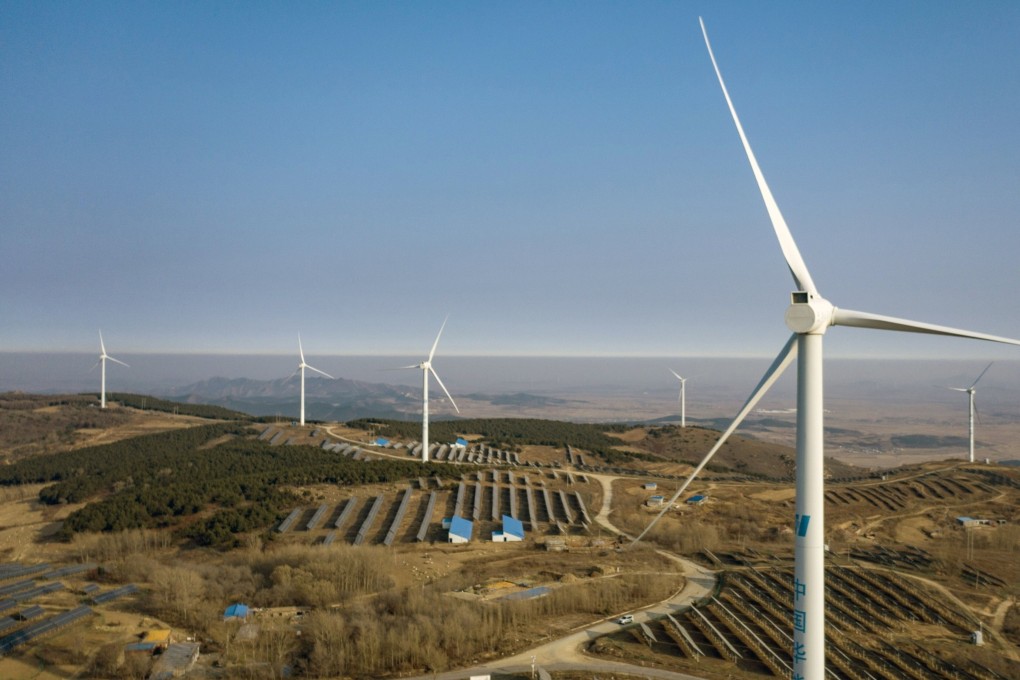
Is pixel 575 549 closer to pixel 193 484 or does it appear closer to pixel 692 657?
pixel 692 657

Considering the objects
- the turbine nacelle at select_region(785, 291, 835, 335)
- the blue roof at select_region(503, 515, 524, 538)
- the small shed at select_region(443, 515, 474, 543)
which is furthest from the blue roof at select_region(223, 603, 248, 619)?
the turbine nacelle at select_region(785, 291, 835, 335)

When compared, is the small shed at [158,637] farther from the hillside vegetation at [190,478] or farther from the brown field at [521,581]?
the hillside vegetation at [190,478]

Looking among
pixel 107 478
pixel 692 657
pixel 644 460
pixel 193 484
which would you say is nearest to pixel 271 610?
pixel 692 657

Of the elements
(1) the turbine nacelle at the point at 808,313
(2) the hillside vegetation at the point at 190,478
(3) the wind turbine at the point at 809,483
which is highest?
(1) the turbine nacelle at the point at 808,313

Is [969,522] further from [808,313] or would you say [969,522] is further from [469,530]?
[808,313]

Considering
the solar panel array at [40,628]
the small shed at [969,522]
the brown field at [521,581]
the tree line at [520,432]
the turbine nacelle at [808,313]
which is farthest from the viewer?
the tree line at [520,432]

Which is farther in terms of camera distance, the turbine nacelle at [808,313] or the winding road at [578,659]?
the winding road at [578,659]

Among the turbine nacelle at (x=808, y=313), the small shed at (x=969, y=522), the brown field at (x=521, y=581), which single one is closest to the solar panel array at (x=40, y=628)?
the brown field at (x=521, y=581)
